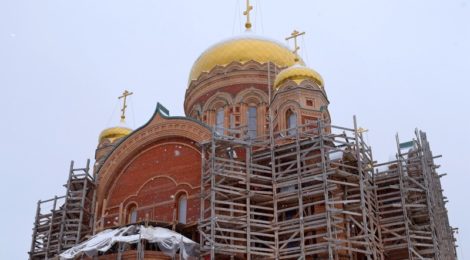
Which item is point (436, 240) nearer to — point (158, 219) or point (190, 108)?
point (158, 219)

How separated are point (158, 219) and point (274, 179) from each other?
4.01 meters

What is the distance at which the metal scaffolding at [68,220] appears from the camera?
2136 cm

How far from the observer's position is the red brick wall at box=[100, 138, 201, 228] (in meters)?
20.1

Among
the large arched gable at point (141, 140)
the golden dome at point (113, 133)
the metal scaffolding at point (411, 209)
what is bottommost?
the metal scaffolding at point (411, 209)

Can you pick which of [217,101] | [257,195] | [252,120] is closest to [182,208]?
[257,195]

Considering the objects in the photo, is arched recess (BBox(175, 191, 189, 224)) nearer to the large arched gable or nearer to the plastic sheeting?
the plastic sheeting

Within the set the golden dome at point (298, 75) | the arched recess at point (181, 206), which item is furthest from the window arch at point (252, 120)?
the arched recess at point (181, 206)

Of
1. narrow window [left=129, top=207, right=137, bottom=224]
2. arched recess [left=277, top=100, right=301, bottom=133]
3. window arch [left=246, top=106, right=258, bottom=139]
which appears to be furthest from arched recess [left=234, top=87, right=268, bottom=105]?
narrow window [left=129, top=207, right=137, bottom=224]

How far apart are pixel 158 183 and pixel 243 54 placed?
7.02m

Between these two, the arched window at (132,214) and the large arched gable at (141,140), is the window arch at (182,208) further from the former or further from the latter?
the large arched gable at (141,140)

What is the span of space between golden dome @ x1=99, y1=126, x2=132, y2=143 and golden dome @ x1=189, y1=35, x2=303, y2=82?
372 centimetres

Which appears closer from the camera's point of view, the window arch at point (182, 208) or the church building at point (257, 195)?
the church building at point (257, 195)

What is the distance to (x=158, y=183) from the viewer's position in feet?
68.2

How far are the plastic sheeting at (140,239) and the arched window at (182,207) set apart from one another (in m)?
1.69
